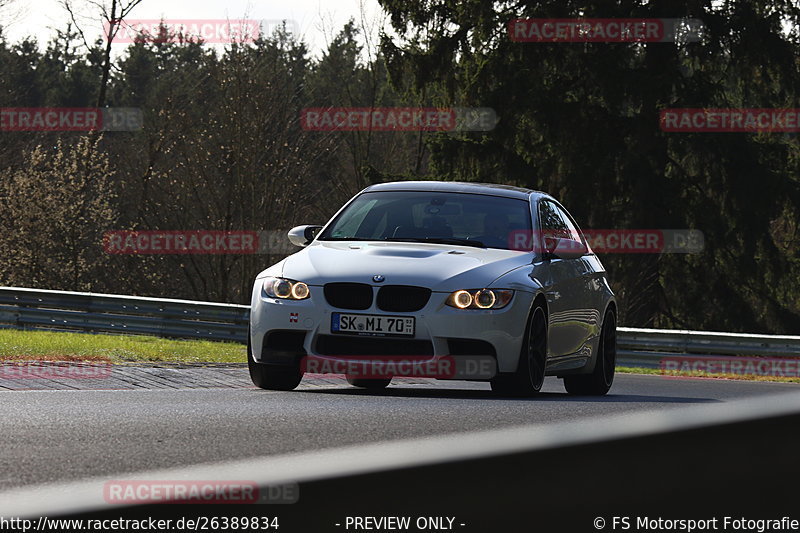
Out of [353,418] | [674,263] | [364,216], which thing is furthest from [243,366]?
[674,263]

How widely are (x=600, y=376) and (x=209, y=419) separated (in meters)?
5.08

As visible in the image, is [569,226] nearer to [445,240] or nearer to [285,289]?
[445,240]

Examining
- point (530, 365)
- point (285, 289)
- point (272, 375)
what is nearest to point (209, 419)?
point (285, 289)

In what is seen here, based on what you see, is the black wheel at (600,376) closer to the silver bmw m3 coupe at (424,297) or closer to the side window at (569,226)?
the side window at (569,226)

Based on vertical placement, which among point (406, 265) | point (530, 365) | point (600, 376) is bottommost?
point (600, 376)

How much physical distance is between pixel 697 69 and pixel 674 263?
432cm

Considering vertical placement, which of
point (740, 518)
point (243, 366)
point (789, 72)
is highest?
point (789, 72)

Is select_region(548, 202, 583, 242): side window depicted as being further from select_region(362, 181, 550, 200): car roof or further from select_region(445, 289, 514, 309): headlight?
select_region(445, 289, 514, 309): headlight

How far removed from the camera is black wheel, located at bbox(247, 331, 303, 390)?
10406mm

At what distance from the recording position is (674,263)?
31.9 metres

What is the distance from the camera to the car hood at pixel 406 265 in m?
9.73

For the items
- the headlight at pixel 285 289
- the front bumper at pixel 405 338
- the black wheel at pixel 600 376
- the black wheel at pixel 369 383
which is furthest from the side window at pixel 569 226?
the headlight at pixel 285 289

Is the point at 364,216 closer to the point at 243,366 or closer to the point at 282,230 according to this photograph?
the point at 243,366

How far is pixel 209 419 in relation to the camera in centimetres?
812
